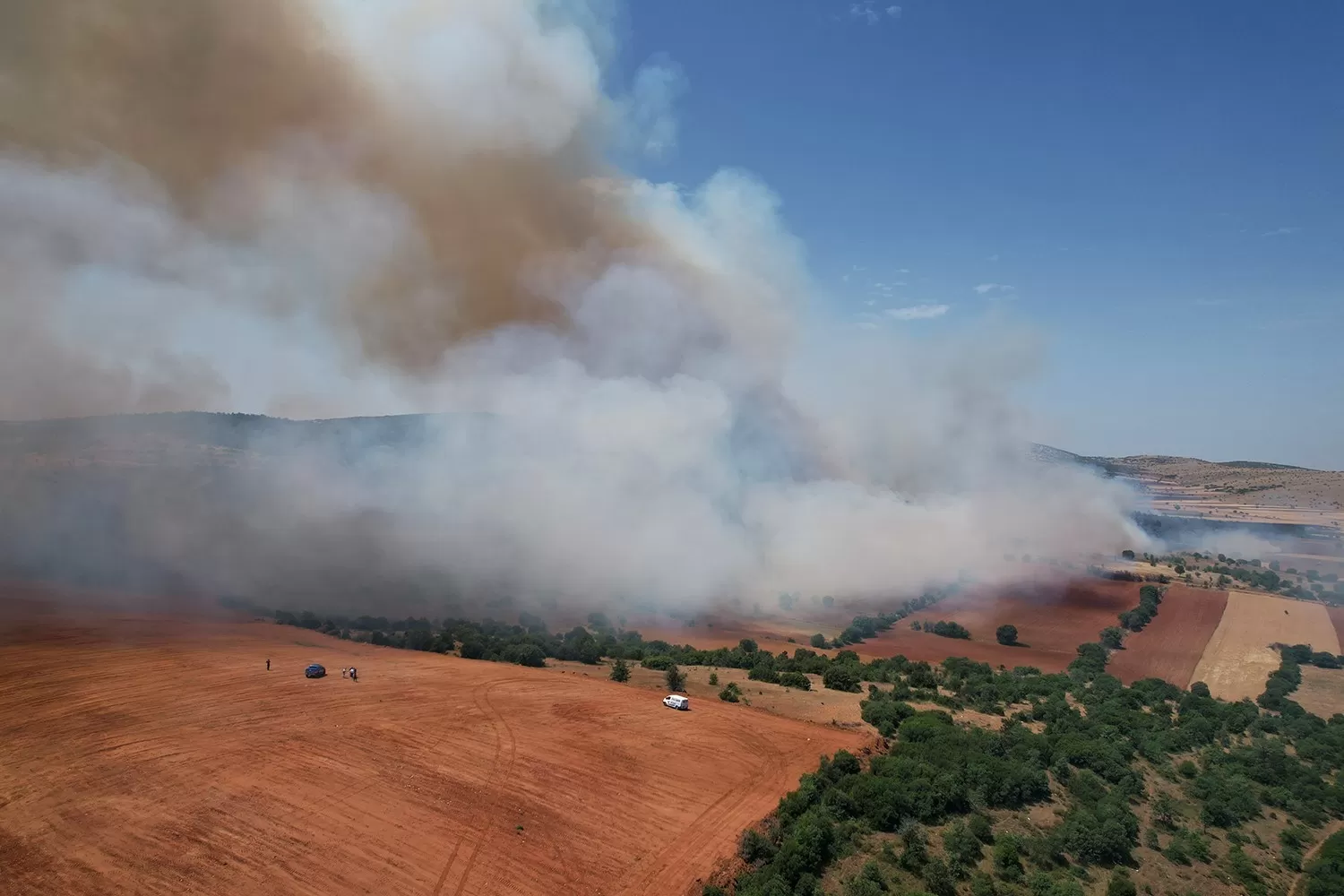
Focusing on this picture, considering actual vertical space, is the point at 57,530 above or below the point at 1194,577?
above

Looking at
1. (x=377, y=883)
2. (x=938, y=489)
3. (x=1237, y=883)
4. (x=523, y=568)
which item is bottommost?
(x=1237, y=883)

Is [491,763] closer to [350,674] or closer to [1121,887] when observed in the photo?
[350,674]

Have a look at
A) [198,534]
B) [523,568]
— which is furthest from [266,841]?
[198,534]

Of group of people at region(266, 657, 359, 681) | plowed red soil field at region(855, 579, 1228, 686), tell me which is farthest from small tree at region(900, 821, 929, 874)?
plowed red soil field at region(855, 579, 1228, 686)

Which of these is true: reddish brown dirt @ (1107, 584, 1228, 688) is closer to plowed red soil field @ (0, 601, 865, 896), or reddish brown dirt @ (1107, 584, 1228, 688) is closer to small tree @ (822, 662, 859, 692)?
small tree @ (822, 662, 859, 692)

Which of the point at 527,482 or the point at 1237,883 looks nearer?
the point at 1237,883

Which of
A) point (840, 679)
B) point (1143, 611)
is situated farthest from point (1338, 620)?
point (840, 679)

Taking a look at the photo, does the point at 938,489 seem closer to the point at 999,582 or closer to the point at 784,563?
the point at 999,582
